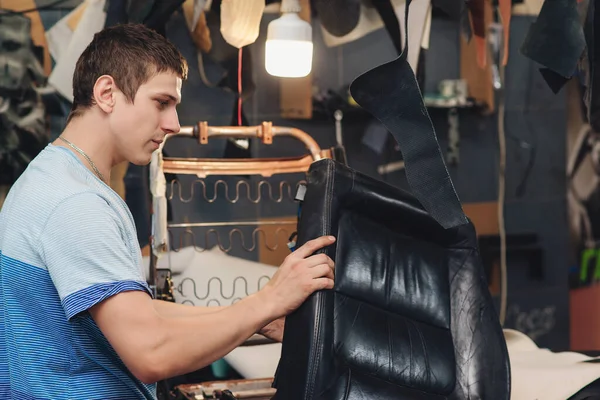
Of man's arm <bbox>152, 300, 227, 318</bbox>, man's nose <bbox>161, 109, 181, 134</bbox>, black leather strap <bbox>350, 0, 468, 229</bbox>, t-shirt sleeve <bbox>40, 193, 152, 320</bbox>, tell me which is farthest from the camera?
man's arm <bbox>152, 300, 227, 318</bbox>

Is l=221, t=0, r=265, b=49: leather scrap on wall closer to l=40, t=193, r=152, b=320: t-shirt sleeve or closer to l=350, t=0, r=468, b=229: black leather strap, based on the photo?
l=350, t=0, r=468, b=229: black leather strap

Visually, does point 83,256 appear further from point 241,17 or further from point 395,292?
point 241,17

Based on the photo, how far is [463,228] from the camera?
2.17 meters

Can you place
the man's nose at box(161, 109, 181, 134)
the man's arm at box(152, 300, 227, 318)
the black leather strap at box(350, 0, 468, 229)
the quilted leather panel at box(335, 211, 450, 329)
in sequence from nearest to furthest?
the black leather strap at box(350, 0, 468, 229)
the man's nose at box(161, 109, 181, 134)
the quilted leather panel at box(335, 211, 450, 329)
the man's arm at box(152, 300, 227, 318)

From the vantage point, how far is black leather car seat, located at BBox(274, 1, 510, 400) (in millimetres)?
1723

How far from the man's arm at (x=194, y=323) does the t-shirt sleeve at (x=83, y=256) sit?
0.11 ft

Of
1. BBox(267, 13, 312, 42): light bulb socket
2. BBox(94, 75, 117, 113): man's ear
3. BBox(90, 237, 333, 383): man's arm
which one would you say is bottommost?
BBox(90, 237, 333, 383): man's arm

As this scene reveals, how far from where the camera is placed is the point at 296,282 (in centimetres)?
174

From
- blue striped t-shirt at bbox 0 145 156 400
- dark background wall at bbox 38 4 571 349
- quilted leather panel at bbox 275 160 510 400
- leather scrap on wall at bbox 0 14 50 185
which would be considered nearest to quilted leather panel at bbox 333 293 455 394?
quilted leather panel at bbox 275 160 510 400

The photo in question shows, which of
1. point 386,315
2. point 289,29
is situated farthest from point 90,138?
point 289,29

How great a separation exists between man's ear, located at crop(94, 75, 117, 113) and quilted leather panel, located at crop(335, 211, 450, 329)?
619mm

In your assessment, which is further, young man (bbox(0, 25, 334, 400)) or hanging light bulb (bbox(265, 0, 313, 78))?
hanging light bulb (bbox(265, 0, 313, 78))

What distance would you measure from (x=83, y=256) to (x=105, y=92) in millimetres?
392

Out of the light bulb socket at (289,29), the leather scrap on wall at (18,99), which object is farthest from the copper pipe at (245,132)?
the leather scrap on wall at (18,99)
